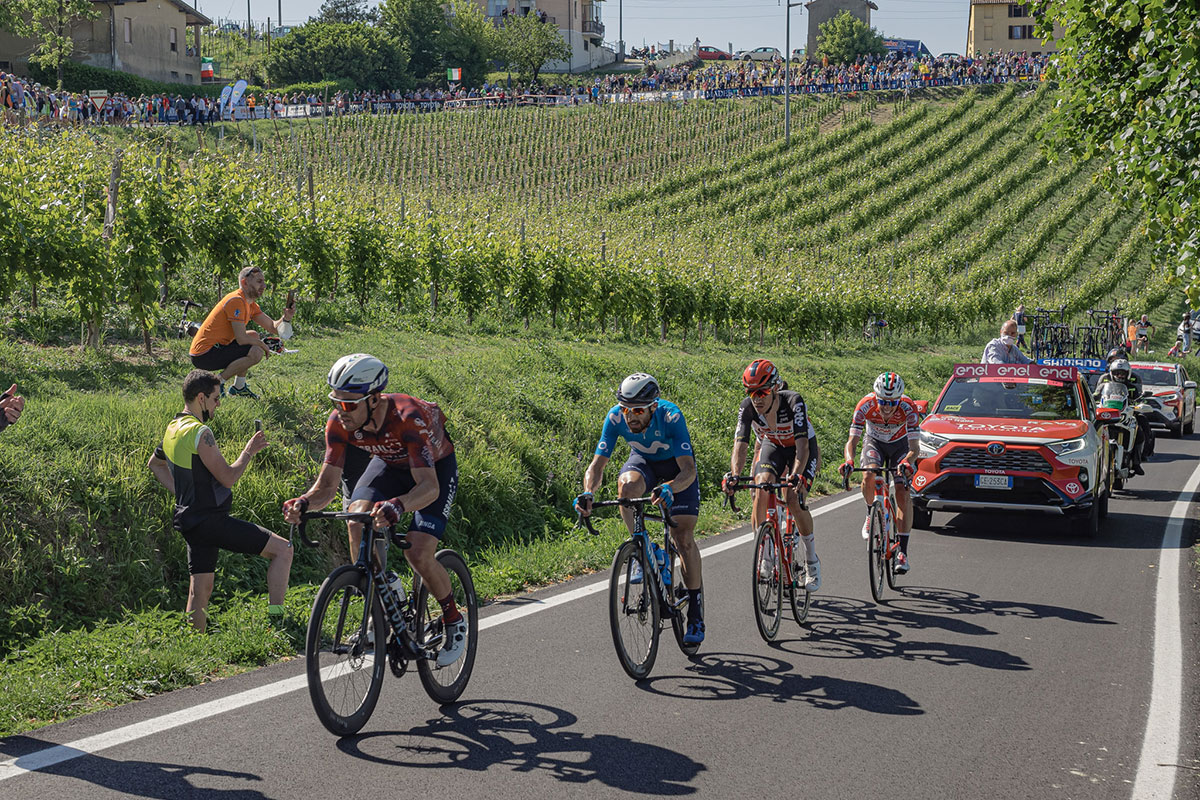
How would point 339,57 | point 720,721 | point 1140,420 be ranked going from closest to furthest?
point 720,721
point 1140,420
point 339,57

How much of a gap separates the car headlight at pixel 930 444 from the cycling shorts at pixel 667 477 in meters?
6.36

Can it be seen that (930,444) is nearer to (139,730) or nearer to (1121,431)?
(1121,431)

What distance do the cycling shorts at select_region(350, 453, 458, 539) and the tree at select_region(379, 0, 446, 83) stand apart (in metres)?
108

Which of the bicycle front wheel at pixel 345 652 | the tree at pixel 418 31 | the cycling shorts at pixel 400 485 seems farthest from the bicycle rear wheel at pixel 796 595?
the tree at pixel 418 31

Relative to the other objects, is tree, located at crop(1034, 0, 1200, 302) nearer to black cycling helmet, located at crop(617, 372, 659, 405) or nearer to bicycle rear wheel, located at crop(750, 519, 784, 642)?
bicycle rear wheel, located at crop(750, 519, 784, 642)

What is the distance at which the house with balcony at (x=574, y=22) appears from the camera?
144375 millimetres

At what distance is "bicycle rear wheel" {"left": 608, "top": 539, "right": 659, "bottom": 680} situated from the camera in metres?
6.98

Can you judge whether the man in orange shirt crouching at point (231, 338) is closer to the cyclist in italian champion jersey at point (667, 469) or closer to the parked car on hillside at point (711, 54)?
the cyclist in italian champion jersey at point (667, 469)

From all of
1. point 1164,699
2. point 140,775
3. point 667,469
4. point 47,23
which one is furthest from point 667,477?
point 47,23

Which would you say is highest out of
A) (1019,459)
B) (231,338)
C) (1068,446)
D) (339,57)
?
(339,57)

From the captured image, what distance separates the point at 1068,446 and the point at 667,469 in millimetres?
7101

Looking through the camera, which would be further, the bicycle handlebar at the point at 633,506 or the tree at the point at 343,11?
the tree at the point at 343,11

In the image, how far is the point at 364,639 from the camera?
19.7ft

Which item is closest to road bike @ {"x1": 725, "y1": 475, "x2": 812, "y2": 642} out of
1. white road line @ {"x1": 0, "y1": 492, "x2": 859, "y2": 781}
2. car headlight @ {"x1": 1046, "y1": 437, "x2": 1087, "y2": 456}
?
white road line @ {"x1": 0, "y1": 492, "x2": 859, "y2": 781}
